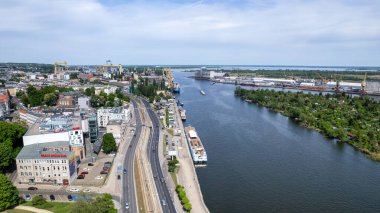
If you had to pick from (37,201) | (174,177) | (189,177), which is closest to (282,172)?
(189,177)

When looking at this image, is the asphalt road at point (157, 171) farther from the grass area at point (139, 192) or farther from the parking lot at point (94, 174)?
the parking lot at point (94, 174)

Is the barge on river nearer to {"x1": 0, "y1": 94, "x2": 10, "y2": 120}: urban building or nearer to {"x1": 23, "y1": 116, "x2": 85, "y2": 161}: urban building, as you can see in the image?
{"x1": 23, "y1": 116, "x2": 85, "y2": 161}: urban building

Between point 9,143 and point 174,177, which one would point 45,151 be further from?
point 174,177

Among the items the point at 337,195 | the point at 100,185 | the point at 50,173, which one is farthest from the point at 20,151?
the point at 337,195

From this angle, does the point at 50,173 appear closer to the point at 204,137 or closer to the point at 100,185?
the point at 100,185

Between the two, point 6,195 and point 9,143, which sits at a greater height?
point 9,143

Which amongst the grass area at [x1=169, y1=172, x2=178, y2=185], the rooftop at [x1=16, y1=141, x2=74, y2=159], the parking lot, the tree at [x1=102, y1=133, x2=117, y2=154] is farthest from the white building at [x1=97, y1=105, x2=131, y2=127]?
the grass area at [x1=169, y1=172, x2=178, y2=185]
